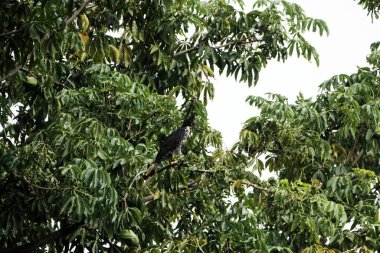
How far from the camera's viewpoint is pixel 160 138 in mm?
6570

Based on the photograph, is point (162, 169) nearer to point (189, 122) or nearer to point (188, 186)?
point (189, 122)

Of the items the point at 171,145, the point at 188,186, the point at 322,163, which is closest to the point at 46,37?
the point at 171,145

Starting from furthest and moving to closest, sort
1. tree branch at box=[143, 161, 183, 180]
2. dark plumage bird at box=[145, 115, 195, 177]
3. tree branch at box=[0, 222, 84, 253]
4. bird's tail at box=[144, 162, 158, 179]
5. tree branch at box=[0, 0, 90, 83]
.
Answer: tree branch at box=[0, 222, 84, 253] < dark plumage bird at box=[145, 115, 195, 177] < bird's tail at box=[144, 162, 158, 179] < tree branch at box=[143, 161, 183, 180] < tree branch at box=[0, 0, 90, 83]

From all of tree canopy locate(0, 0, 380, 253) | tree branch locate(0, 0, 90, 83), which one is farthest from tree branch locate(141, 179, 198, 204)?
tree branch locate(0, 0, 90, 83)

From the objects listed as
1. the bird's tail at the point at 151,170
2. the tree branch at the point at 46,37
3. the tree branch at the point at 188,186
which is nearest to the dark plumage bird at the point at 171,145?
the bird's tail at the point at 151,170

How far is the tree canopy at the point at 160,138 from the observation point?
5.34 meters

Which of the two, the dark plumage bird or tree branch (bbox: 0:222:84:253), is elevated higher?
the dark plumage bird

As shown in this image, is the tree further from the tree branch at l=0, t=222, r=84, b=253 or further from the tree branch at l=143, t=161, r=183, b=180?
the tree branch at l=0, t=222, r=84, b=253

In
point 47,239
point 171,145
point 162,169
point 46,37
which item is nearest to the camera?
point 46,37

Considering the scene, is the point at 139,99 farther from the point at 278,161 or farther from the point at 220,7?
the point at 220,7

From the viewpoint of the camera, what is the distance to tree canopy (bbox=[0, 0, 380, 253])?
5336 millimetres

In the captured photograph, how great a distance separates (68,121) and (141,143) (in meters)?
0.81

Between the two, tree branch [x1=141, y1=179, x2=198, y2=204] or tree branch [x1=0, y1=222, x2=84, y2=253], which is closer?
tree branch [x1=0, y1=222, x2=84, y2=253]

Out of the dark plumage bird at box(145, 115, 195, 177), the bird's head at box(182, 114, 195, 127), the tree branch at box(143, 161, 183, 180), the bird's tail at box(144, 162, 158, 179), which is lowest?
the tree branch at box(143, 161, 183, 180)
